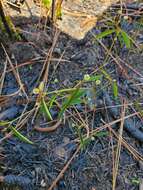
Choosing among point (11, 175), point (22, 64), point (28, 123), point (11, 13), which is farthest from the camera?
point (11, 13)

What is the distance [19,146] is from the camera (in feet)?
4.32

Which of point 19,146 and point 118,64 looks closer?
point 19,146

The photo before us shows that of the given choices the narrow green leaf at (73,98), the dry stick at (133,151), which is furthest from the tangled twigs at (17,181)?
the dry stick at (133,151)

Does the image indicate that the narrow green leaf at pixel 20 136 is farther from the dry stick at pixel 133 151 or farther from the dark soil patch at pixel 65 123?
the dry stick at pixel 133 151

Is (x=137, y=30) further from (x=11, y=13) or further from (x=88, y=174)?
(x=88, y=174)

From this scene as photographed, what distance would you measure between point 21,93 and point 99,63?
333mm

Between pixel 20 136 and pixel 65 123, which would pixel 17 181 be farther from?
pixel 65 123

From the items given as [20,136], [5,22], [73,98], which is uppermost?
[5,22]

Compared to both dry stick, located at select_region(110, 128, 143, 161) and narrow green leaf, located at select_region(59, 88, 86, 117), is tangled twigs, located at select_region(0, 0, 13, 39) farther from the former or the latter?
dry stick, located at select_region(110, 128, 143, 161)

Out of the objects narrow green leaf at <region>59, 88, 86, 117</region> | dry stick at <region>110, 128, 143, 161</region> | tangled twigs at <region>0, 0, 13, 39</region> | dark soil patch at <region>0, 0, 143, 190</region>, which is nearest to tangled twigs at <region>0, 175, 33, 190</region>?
dark soil patch at <region>0, 0, 143, 190</region>

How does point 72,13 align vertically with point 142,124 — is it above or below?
above

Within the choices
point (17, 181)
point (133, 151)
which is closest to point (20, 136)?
point (17, 181)

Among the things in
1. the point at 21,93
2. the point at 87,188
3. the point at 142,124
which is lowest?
the point at 87,188

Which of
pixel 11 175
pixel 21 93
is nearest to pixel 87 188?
pixel 11 175
